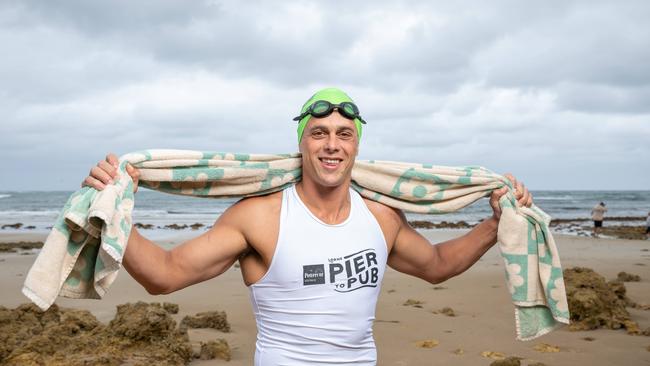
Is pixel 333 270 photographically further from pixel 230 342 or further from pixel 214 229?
pixel 230 342

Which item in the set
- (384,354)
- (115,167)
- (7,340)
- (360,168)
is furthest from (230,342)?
(115,167)

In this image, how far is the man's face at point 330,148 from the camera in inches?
110

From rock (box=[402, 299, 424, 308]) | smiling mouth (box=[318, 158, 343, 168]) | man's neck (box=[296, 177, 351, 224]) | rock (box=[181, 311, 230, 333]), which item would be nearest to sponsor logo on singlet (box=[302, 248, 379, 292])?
man's neck (box=[296, 177, 351, 224])

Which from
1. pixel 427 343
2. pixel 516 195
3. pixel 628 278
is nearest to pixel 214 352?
pixel 427 343

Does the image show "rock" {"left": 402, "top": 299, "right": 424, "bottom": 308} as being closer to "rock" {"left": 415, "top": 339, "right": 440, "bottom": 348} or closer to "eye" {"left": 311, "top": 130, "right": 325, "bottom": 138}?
"rock" {"left": 415, "top": 339, "right": 440, "bottom": 348}

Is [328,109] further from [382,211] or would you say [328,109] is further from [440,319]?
[440,319]

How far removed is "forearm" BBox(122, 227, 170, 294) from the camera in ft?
8.39

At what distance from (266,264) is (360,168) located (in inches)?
32.1

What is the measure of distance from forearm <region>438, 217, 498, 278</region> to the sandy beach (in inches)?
88.0

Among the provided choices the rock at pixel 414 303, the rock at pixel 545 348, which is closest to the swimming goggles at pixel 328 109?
the rock at pixel 545 348

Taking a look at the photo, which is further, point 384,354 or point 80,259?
point 384,354

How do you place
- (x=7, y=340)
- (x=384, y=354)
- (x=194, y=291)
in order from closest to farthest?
(x=7, y=340) → (x=384, y=354) → (x=194, y=291)

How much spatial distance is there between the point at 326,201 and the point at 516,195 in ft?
3.73

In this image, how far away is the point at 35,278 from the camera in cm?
237
